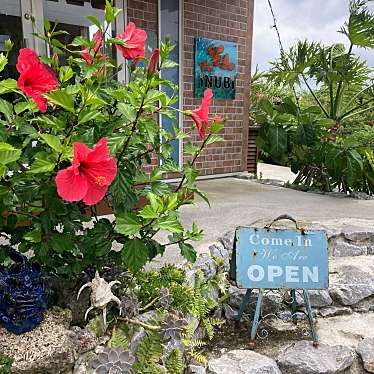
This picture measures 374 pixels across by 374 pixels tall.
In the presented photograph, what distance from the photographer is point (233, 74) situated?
561 centimetres

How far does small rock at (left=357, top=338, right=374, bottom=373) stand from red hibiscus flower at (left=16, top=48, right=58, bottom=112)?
191 centimetres

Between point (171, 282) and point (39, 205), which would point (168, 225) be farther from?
point (171, 282)

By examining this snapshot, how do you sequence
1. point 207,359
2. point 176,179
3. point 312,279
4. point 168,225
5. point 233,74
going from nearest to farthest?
1. point 168,225
2. point 207,359
3. point 312,279
4. point 176,179
5. point 233,74

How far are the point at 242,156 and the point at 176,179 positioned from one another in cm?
131

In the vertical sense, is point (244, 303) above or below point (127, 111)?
below

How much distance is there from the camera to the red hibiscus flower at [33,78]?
1.30 m

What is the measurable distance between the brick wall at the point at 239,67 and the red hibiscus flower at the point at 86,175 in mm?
4133

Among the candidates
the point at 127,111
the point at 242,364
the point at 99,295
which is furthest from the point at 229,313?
the point at 127,111

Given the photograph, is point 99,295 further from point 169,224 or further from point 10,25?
point 10,25

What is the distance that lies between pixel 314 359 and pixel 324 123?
3563 millimetres

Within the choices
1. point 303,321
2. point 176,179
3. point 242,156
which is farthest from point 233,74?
point 303,321

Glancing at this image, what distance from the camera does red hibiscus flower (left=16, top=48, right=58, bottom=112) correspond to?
1299 millimetres

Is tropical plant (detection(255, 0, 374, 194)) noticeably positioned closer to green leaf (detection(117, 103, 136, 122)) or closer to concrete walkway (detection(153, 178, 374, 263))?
concrete walkway (detection(153, 178, 374, 263))

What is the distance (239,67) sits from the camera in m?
5.70
